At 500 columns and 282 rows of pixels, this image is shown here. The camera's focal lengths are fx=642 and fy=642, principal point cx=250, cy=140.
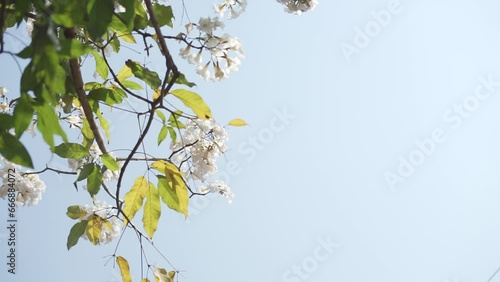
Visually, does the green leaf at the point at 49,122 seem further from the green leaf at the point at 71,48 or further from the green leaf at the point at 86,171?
the green leaf at the point at 86,171

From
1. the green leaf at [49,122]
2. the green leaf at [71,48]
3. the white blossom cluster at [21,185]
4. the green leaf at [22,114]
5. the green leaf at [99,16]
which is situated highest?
the white blossom cluster at [21,185]

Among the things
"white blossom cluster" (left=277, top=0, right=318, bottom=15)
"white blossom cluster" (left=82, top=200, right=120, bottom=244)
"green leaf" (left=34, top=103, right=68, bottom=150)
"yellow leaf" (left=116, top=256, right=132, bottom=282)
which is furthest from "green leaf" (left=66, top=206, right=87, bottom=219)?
"green leaf" (left=34, top=103, right=68, bottom=150)

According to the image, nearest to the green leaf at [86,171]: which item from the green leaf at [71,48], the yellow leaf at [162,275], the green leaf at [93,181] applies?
the green leaf at [93,181]

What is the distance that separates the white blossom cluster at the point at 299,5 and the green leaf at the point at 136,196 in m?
0.41

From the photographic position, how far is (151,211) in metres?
1.07

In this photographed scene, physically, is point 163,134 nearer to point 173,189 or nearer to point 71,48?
point 173,189

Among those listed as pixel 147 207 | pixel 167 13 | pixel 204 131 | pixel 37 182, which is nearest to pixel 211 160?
pixel 204 131

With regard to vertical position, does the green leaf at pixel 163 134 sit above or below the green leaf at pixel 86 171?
above

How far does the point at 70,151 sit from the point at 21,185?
30cm

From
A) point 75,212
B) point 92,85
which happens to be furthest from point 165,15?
point 75,212

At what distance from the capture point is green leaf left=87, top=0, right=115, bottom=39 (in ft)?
2.15

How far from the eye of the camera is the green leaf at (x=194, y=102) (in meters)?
1.02

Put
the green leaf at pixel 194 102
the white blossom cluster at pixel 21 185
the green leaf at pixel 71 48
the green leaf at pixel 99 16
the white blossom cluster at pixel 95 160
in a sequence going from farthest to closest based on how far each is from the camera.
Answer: the white blossom cluster at pixel 21 185, the white blossom cluster at pixel 95 160, the green leaf at pixel 194 102, the green leaf at pixel 99 16, the green leaf at pixel 71 48

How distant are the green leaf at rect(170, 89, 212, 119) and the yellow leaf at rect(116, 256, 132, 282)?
0.31m
